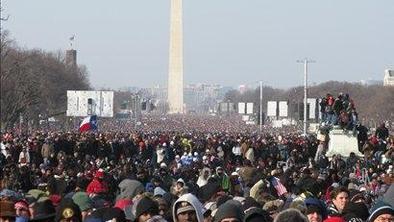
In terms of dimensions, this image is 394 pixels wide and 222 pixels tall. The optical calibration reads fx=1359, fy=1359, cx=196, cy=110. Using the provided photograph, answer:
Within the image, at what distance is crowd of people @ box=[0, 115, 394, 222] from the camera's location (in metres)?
10.7

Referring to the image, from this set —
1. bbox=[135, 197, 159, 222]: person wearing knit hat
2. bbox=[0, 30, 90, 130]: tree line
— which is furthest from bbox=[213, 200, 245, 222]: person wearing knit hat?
bbox=[0, 30, 90, 130]: tree line

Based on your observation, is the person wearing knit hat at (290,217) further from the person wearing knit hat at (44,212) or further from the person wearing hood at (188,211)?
the person wearing knit hat at (44,212)

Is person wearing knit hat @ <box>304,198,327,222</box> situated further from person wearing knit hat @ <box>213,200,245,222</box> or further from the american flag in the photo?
the american flag

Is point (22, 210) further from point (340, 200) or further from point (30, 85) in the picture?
point (30, 85)

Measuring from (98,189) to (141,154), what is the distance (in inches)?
1045

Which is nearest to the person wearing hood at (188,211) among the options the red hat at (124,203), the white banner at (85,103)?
the red hat at (124,203)

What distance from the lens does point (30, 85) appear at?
94500 millimetres

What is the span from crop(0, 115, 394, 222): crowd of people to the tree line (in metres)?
31.5

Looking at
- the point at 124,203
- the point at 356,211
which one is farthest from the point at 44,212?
the point at 124,203

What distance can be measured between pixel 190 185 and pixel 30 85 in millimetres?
74664

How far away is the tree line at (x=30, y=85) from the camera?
84.9 metres

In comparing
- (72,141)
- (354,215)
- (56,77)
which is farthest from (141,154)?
(56,77)

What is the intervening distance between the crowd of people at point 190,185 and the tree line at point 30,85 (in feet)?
103

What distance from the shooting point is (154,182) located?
2200 centimetres
